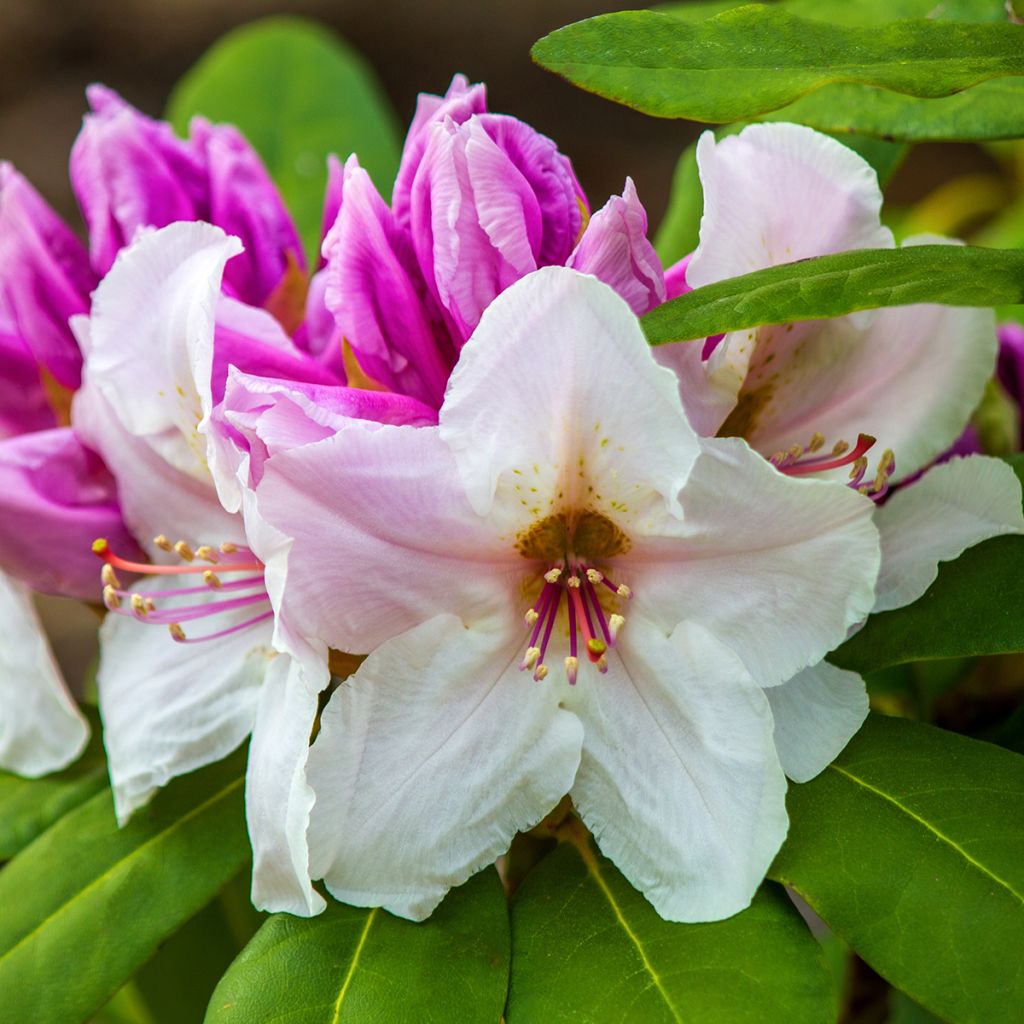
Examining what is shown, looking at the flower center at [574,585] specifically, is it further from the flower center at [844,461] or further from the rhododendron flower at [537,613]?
the flower center at [844,461]

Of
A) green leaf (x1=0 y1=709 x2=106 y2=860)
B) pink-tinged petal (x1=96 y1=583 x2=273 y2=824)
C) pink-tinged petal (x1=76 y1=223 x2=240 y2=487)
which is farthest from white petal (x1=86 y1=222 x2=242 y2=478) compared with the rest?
green leaf (x1=0 y1=709 x2=106 y2=860)

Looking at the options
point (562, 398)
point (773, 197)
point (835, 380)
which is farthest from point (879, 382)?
point (562, 398)

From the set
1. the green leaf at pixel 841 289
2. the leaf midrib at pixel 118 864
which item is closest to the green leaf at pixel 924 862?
the green leaf at pixel 841 289

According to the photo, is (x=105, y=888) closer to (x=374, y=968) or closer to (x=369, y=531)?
(x=374, y=968)

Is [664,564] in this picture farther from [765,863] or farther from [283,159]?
[283,159]

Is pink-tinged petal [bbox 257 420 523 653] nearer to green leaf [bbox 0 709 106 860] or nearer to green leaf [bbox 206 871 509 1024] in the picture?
green leaf [bbox 206 871 509 1024]

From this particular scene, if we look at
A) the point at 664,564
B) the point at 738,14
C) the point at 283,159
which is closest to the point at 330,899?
the point at 664,564
